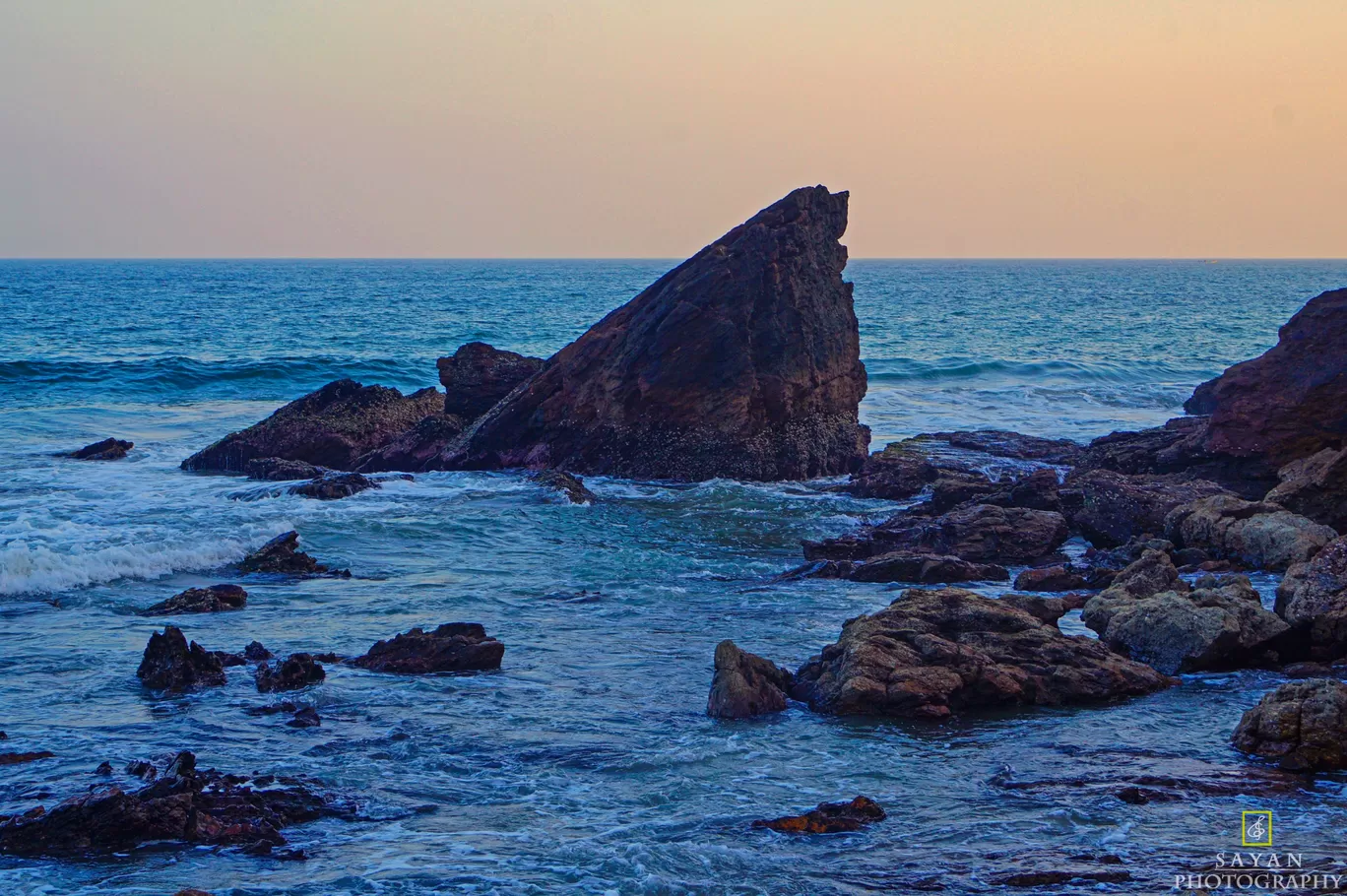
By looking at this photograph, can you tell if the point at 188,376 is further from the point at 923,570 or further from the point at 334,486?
the point at 923,570

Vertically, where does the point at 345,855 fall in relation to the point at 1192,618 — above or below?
below

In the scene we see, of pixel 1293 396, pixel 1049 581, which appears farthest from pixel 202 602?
pixel 1293 396

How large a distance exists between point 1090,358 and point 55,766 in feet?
168

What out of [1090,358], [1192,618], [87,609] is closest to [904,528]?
[1192,618]

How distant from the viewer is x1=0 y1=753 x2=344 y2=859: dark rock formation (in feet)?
25.9

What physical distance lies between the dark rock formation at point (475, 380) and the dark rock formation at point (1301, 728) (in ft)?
65.0

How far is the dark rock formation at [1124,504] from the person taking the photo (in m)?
18.1

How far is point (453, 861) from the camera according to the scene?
7863 mm

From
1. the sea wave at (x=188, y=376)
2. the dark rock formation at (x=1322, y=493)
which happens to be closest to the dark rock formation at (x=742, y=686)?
the dark rock formation at (x=1322, y=493)

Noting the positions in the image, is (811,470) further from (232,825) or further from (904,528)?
(232,825)

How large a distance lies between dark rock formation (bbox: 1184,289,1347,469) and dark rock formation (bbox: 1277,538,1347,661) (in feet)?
25.9

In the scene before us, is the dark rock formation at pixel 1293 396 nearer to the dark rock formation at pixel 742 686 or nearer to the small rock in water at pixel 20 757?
the dark rock formation at pixel 742 686

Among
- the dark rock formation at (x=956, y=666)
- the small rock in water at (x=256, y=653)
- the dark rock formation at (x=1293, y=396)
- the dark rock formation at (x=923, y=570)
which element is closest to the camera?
the dark rock formation at (x=956, y=666)

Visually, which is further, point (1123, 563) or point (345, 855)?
point (1123, 563)
